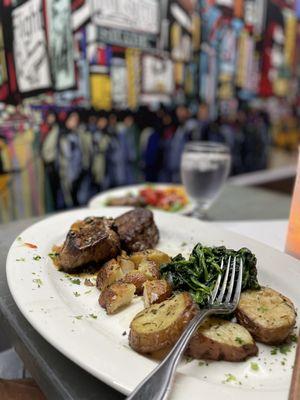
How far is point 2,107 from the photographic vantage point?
2.01m

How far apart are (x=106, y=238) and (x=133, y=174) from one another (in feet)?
6.67

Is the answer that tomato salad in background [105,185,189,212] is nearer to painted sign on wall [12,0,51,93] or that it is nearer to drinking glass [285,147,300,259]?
drinking glass [285,147,300,259]

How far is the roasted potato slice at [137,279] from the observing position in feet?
2.50

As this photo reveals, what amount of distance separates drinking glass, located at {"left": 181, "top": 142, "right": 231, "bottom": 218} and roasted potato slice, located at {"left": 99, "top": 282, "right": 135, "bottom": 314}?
651mm

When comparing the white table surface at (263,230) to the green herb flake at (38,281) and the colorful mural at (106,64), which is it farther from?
the colorful mural at (106,64)

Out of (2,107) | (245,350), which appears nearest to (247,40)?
(2,107)

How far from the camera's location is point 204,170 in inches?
50.4

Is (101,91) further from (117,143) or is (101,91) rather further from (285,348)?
(285,348)

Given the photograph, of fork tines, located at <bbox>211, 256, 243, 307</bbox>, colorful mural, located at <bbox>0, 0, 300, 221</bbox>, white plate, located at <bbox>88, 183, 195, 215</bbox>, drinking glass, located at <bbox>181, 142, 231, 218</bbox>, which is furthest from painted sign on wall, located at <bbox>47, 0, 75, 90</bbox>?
fork tines, located at <bbox>211, 256, 243, 307</bbox>

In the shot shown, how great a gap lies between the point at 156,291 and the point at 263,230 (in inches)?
26.6

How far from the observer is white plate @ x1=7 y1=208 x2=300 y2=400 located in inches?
19.5

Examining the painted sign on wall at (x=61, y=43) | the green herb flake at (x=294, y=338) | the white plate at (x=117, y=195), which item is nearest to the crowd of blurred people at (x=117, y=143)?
the painted sign on wall at (x=61, y=43)

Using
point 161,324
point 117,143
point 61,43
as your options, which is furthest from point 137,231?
point 117,143

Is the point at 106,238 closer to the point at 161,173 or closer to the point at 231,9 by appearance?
the point at 161,173
